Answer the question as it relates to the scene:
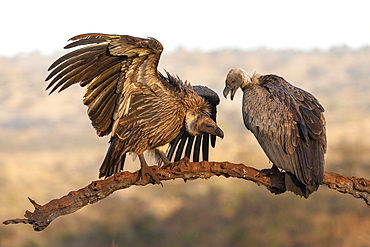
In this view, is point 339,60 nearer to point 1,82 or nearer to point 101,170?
point 1,82

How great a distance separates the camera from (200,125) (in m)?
5.24

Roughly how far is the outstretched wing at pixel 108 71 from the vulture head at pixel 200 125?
549 millimetres

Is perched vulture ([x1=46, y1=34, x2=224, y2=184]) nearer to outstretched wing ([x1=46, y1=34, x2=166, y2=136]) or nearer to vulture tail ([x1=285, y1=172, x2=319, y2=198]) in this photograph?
outstretched wing ([x1=46, y1=34, x2=166, y2=136])

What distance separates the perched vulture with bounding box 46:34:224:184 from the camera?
4594mm

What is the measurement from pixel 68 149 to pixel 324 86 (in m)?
17.2

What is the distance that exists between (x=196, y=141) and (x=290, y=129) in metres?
1.74

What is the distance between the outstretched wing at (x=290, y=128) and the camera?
441 cm

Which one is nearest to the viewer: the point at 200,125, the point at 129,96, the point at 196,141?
the point at 129,96

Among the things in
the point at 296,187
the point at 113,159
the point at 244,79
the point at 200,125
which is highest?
the point at 244,79

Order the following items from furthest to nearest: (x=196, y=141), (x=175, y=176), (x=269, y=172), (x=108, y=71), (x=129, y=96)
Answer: (x=196, y=141)
(x=129, y=96)
(x=108, y=71)
(x=269, y=172)
(x=175, y=176)

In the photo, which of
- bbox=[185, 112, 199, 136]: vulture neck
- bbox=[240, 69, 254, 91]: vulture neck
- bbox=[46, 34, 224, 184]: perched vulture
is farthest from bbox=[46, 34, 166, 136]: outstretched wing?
bbox=[240, 69, 254, 91]: vulture neck

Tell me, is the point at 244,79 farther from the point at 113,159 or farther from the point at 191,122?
the point at 113,159

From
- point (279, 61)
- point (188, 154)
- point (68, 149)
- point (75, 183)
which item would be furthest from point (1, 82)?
point (188, 154)

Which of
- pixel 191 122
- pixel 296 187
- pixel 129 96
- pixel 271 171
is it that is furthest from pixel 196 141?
pixel 296 187
